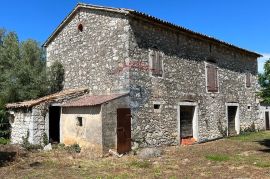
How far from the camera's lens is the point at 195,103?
17000 mm

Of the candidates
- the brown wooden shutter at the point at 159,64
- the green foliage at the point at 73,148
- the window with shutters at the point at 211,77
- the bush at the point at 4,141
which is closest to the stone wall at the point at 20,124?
the bush at the point at 4,141

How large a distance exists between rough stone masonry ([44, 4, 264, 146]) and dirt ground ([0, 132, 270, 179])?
206 cm

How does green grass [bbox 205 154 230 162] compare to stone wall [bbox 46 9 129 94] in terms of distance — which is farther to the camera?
stone wall [bbox 46 9 129 94]

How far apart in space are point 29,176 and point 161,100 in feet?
23.6

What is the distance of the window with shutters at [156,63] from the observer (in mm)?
14512

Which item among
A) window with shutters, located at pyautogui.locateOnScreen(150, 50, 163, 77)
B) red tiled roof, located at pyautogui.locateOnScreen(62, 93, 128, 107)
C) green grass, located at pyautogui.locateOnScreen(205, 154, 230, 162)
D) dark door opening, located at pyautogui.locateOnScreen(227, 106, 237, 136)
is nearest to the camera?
green grass, located at pyautogui.locateOnScreen(205, 154, 230, 162)

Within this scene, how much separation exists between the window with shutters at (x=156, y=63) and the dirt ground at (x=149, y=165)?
134 inches

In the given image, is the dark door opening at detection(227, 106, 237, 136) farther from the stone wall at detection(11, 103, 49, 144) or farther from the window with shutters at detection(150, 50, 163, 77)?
the stone wall at detection(11, 103, 49, 144)

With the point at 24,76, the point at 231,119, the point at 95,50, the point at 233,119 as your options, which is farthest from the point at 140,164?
the point at 233,119

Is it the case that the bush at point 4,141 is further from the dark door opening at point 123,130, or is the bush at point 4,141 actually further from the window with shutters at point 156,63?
the window with shutters at point 156,63

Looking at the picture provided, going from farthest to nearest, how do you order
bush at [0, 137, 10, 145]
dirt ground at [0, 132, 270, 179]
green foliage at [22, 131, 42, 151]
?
bush at [0, 137, 10, 145] → green foliage at [22, 131, 42, 151] → dirt ground at [0, 132, 270, 179]

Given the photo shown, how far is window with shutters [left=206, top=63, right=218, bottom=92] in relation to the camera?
711 inches

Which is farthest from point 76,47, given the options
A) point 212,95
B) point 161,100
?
Answer: point 212,95

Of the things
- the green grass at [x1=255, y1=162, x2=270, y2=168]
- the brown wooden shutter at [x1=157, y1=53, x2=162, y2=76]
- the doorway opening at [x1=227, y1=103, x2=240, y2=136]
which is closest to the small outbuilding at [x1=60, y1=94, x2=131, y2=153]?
the brown wooden shutter at [x1=157, y1=53, x2=162, y2=76]
